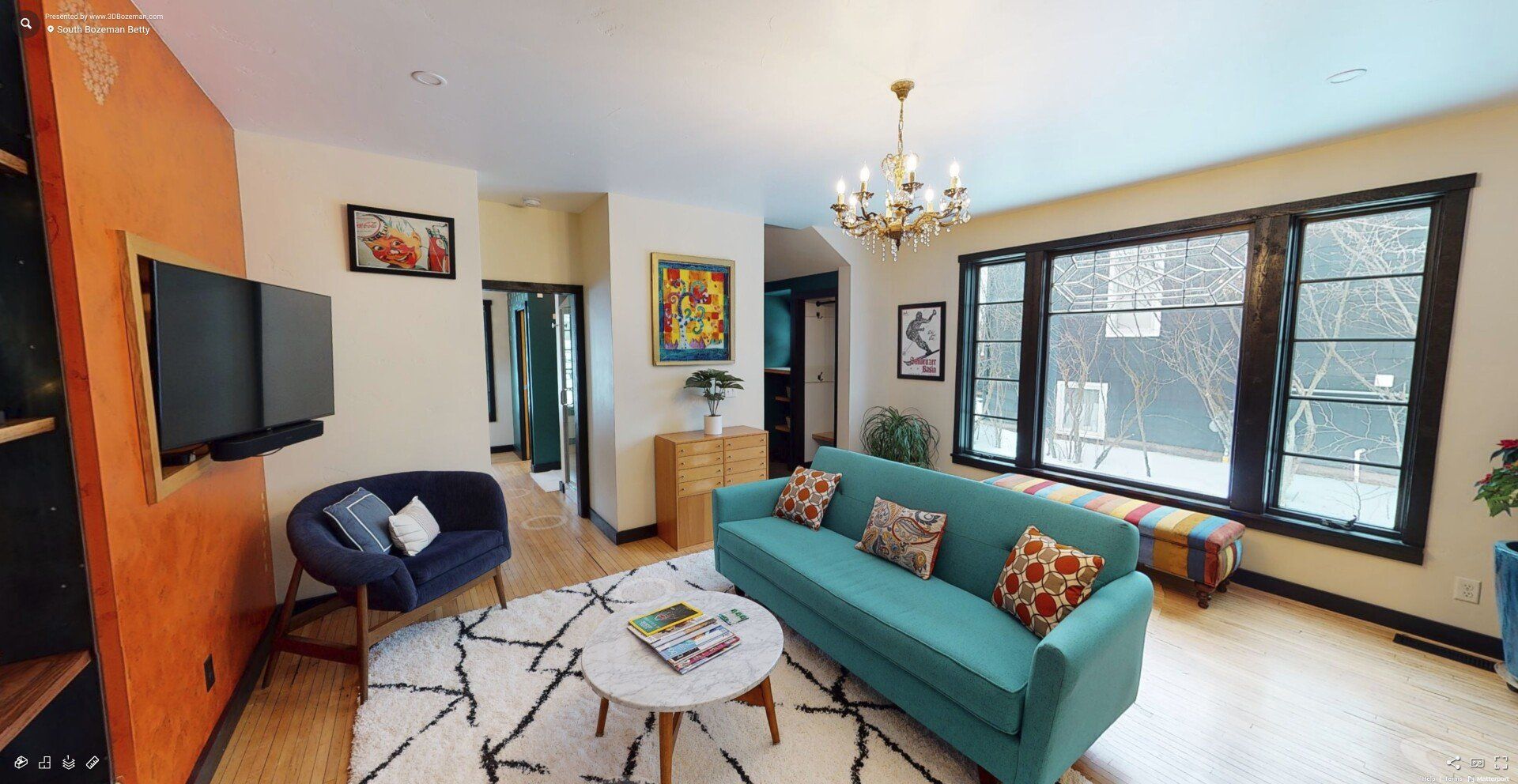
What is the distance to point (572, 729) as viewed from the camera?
2.00 m

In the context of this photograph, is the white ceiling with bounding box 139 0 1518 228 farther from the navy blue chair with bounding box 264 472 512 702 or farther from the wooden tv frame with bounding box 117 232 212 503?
the navy blue chair with bounding box 264 472 512 702

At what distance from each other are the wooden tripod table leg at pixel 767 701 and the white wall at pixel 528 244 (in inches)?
132

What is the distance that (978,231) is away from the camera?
14.7 feet

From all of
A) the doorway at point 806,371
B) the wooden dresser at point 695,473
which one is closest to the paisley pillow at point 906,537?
the wooden dresser at point 695,473

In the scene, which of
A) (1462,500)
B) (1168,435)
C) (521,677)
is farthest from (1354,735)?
(521,677)

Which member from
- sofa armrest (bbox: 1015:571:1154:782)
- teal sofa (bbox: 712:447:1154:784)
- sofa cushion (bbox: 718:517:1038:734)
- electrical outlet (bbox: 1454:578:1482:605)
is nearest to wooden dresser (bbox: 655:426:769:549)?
teal sofa (bbox: 712:447:1154:784)

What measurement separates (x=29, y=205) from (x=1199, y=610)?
4.78 metres

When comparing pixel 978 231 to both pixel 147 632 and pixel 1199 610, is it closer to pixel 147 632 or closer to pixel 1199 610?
pixel 1199 610

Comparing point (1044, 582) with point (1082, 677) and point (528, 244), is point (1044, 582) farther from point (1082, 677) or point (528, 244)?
point (528, 244)

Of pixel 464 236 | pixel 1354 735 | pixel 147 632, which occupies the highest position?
pixel 464 236

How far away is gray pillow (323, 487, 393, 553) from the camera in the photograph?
2398 millimetres

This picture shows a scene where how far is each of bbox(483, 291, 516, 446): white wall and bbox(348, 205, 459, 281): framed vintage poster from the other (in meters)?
3.33

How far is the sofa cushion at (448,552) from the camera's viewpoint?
239 centimetres

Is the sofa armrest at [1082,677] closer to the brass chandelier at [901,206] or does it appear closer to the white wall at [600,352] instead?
the brass chandelier at [901,206]
